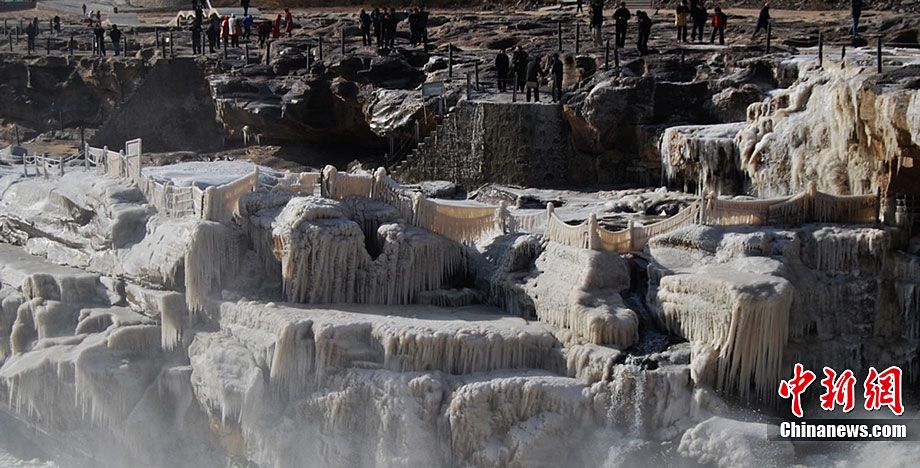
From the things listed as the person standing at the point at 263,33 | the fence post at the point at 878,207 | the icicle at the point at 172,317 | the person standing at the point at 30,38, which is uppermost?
the person standing at the point at 263,33

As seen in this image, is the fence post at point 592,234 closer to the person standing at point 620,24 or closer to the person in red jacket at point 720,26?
the person standing at point 620,24

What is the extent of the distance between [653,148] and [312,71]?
8.75 m

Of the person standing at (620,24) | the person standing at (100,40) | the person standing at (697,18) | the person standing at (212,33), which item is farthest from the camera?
the person standing at (100,40)

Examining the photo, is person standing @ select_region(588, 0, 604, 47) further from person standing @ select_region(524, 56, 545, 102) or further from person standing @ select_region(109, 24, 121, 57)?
person standing @ select_region(109, 24, 121, 57)

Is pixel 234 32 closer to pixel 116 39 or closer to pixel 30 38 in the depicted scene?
pixel 116 39

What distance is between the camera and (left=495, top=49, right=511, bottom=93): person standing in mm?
26312

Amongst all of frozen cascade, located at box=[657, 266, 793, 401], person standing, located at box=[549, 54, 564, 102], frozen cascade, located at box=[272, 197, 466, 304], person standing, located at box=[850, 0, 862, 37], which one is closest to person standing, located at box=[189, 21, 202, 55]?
person standing, located at box=[549, 54, 564, 102]

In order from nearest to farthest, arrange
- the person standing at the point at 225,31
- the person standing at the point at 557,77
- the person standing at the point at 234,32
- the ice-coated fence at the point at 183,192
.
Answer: the ice-coated fence at the point at 183,192
the person standing at the point at 557,77
the person standing at the point at 225,31
the person standing at the point at 234,32

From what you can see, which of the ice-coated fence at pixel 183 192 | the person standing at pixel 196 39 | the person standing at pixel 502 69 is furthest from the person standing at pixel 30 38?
the person standing at pixel 502 69

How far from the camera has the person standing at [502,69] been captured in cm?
2631

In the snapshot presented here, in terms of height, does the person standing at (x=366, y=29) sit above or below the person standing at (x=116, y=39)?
above

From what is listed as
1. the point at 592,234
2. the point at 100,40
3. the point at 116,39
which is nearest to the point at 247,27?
the point at 116,39

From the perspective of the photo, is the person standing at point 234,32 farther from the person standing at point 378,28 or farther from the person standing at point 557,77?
the person standing at point 557,77

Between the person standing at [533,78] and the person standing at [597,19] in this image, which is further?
the person standing at [597,19]
